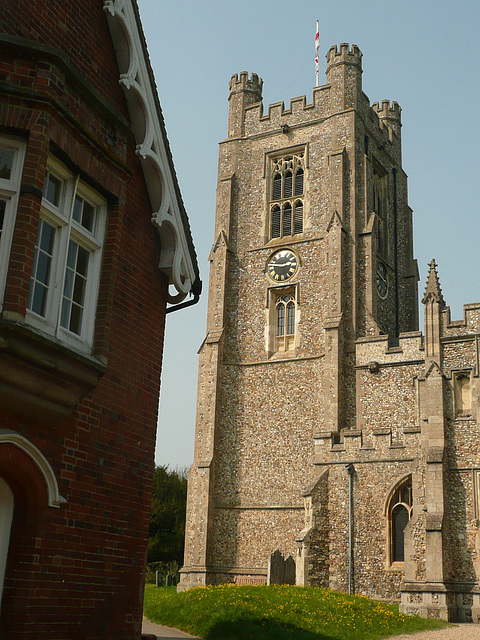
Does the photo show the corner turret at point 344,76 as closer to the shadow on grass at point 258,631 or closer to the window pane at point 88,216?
A: the shadow on grass at point 258,631

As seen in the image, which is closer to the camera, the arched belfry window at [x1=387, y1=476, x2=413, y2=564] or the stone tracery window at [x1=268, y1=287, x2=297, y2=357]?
the arched belfry window at [x1=387, y1=476, x2=413, y2=564]

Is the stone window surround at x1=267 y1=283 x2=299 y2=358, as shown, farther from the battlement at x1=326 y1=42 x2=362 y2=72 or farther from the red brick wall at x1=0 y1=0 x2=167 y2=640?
the red brick wall at x1=0 y1=0 x2=167 y2=640

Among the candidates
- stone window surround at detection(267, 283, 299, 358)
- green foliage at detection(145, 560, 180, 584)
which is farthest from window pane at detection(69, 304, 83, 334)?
green foliage at detection(145, 560, 180, 584)

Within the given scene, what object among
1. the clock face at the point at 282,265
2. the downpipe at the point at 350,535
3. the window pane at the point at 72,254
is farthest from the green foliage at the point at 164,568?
the window pane at the point at 72,254

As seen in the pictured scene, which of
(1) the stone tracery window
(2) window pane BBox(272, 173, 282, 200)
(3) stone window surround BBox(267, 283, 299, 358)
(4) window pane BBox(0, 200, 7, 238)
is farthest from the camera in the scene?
(2) window pane BBox(272, 173, 282, 200)

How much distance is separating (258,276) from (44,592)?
30.4 m

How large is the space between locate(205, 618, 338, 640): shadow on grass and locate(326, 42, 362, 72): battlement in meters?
30.4

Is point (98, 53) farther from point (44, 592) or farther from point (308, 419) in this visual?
point (308, 419)

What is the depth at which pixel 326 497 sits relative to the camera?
2770 cm

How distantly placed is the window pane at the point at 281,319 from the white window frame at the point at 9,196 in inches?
1119

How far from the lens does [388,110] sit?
1745 inches

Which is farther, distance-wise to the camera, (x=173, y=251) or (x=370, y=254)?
(x=370, y=254)

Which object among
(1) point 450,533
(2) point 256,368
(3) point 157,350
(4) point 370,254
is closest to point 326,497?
(1) point 450,533

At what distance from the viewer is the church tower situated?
3167 centimetres
